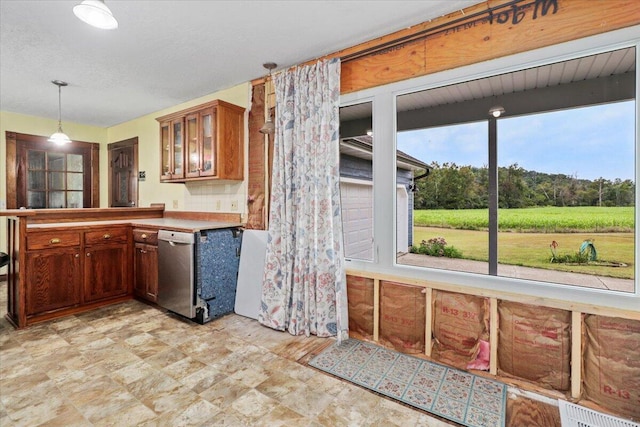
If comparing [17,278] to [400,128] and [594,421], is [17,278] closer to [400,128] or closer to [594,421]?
[400,128]

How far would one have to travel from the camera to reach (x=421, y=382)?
2.05m

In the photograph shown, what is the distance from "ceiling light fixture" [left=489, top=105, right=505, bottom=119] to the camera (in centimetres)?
240

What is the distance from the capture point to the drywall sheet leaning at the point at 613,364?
5.60 feet

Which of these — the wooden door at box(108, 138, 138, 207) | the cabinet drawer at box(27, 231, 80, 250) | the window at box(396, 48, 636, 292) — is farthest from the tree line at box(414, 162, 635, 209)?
the wooden door at box(108, 138, 138, 207)

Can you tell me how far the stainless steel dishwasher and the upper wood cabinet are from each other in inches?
31.1

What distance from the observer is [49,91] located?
3.82m

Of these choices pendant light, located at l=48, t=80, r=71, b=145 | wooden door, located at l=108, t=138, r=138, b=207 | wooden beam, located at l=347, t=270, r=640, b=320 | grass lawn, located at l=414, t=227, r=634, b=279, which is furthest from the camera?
wooden door, located at l=108, t=138, r=138, b=207

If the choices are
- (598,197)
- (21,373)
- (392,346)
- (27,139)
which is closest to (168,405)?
(21,373)

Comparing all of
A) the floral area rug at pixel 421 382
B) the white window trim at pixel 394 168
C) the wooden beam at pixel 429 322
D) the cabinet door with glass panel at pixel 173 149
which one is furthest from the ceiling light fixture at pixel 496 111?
the cabinet door with glass panel at pixel 173 149

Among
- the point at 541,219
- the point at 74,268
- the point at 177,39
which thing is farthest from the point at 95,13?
the point at 541,219

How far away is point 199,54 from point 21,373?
113 inches

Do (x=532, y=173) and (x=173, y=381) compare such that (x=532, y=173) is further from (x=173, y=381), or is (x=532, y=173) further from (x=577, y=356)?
(x=173, y=381)

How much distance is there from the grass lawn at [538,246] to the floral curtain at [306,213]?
863mm

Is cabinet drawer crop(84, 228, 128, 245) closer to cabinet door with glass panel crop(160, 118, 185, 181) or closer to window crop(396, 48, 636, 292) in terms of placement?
cabinet door with glass panel crop(160, 118, 185, 181)
